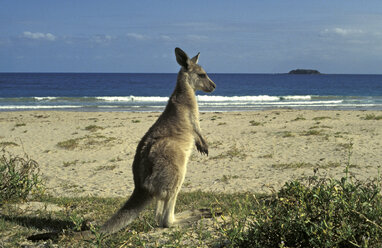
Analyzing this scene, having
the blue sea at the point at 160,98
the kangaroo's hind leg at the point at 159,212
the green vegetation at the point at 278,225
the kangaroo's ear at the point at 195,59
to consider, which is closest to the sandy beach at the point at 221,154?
the green vegetation at the point at 278,225

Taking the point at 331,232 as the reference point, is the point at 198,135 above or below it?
above

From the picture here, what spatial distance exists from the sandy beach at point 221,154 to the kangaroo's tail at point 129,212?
7.93ft

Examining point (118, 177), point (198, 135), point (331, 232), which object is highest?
point (198, 135)

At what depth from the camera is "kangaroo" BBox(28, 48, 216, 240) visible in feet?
13.4

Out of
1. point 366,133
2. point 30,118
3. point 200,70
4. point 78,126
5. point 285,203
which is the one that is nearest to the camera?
point 285,203

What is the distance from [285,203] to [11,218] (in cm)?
348

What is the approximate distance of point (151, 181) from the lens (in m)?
4.08

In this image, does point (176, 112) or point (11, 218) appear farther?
point (11, 218)

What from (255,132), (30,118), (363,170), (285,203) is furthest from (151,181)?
(30,118)

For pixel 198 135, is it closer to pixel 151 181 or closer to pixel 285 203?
pixel 151 181

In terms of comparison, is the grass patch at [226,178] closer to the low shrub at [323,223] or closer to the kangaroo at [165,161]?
the kangaroo at [165,161]

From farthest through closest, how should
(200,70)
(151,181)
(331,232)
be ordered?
1. (200,70)
2. (151,181)
3. (331,232)

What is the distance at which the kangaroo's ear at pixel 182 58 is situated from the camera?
4.77 metres

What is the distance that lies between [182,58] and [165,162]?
1432 millimetres
